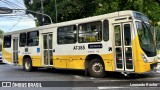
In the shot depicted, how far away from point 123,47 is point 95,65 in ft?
→ 6.53

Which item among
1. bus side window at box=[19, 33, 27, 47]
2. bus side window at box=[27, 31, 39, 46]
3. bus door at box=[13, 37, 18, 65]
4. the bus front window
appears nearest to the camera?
the bus front window

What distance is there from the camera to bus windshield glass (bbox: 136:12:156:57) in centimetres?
1384

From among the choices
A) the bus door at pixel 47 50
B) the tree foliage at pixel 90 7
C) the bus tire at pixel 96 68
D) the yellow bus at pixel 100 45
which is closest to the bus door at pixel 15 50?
the yellow bus at pixel 100 45

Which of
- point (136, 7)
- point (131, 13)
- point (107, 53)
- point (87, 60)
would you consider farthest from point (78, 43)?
point (136, 7)

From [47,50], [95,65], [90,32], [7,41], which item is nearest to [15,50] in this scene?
[7,41]

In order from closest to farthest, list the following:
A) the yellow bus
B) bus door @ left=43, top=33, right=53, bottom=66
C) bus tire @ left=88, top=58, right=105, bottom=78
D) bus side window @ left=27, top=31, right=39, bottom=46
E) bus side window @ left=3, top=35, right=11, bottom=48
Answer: the yellow bus → bus tire @ left=88, top=58, right=105, bottom=78 → bus door @ left=43, top=33, right=53, bottom=66 → bus side window @ left=27, top=31, right=39, bottom=46 → bus side window @ left=3, top=35, right=11, bottom=48

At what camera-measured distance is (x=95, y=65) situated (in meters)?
15.3

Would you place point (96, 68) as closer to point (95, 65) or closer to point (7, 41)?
point (95, 65)

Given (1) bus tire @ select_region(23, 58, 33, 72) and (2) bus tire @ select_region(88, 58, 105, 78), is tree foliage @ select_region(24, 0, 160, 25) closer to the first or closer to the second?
(1) bus tire @ select_region(23, 58, 33, 72)

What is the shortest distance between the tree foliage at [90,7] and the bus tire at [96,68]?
10750 mm

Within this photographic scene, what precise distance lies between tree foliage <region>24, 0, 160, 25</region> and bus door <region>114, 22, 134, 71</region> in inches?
430

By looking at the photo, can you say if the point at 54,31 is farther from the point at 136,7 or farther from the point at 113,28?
the point at 136,7

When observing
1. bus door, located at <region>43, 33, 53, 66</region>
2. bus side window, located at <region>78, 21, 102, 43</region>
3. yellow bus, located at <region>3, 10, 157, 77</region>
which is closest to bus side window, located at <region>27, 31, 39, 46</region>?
yellow bus, located at <region>3, 10, 157, 77</region>

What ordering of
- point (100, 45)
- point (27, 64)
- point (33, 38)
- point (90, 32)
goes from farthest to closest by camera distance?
point (27, 64) < point (33, 38) < point (90, 32) < point (100, 45)
